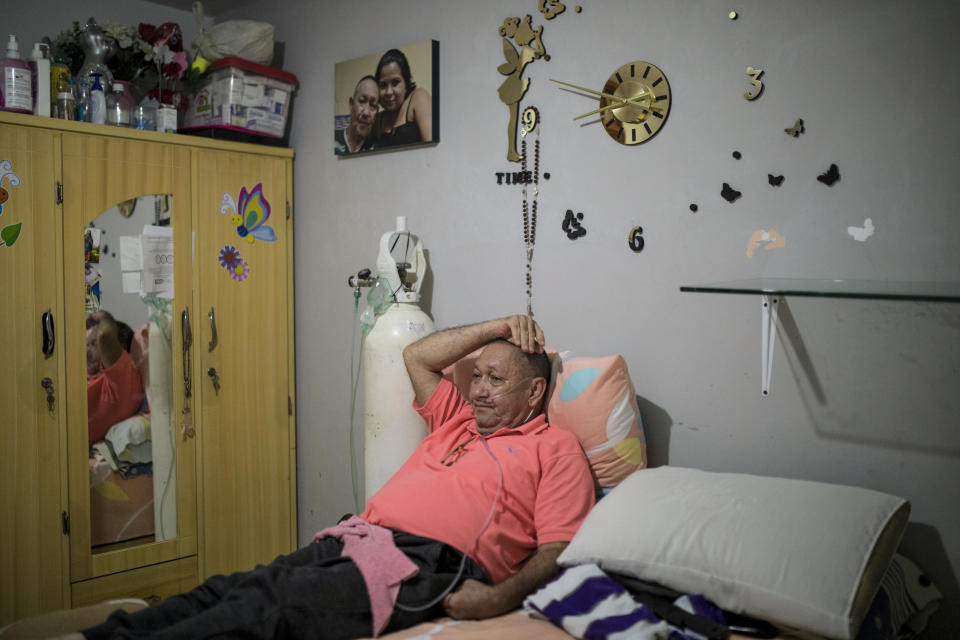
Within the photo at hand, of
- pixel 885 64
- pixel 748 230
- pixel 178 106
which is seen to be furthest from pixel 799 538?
pixel 178 106

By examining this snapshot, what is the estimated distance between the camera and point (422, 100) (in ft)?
8.66

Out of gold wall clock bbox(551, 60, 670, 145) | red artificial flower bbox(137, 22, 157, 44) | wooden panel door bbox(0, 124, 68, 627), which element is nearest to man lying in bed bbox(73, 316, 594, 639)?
gold wall clock bbox(551, 60, 670, 145)

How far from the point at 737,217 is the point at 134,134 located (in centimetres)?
203

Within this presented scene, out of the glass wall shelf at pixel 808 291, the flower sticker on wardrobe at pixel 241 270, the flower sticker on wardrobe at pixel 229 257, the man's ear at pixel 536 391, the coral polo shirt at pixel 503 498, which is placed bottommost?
the coral polo shirt at pixel 503 498

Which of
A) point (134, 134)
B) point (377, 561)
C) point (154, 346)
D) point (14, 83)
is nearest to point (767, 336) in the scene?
point (377, 561)

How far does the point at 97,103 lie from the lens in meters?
2.64

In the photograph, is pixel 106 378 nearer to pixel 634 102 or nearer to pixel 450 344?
pixel 450 344

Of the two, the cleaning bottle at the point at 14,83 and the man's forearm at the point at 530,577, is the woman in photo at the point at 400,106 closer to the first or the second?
the cleaning bottle at the point at 14,83

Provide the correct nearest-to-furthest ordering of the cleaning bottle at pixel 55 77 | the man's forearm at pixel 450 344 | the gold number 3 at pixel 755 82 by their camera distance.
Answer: the gold number 3 at pixel 755 82, the man's forearm at pixel 450 344, the cleaning bottle at pixel 55 77

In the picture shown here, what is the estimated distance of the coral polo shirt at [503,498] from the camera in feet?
6.07

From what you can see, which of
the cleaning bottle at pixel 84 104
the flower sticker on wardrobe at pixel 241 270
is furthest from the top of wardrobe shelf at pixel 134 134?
the flower sticker on wardrobe at pixel 241 270

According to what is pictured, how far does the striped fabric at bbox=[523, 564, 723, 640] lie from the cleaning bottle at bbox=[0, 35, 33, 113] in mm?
2182

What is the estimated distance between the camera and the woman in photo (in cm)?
264

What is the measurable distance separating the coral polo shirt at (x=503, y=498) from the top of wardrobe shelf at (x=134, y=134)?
5.05 ft
